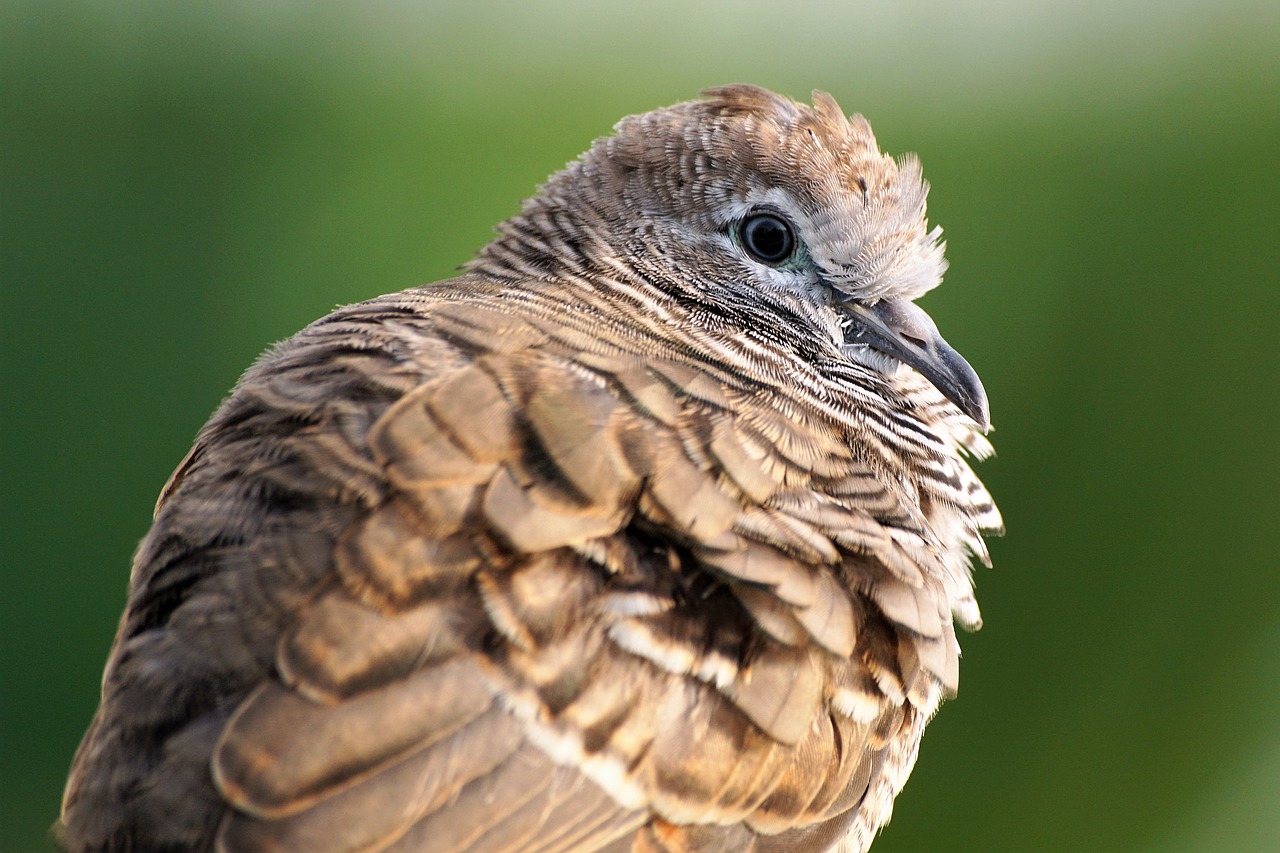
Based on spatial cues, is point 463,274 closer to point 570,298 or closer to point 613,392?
point 570,298

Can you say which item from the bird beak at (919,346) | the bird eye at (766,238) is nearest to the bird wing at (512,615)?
the bird beak at (919,346)

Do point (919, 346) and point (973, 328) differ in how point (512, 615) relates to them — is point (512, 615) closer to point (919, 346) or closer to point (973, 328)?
point (919, 346)

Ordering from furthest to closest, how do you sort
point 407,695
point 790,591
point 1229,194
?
point 1229,194 < point 790,591 < point 407,695

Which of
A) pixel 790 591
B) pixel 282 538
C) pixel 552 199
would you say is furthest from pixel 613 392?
pixel 552 199

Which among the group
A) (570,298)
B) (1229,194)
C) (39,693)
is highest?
(1229,194)

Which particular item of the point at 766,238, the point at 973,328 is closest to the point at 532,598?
the point at 766,238

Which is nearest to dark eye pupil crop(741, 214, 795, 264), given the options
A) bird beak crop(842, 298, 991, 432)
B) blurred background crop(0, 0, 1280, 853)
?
bird beak crop(842, 298, 991, 432)
